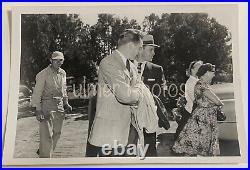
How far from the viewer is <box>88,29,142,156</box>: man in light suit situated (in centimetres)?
146

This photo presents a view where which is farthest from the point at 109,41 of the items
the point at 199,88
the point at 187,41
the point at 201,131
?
the point at 201,131

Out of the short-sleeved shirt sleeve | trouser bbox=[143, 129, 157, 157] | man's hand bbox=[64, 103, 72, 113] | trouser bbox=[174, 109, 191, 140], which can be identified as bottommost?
trouser bbox=[143, 129, 157, 157]

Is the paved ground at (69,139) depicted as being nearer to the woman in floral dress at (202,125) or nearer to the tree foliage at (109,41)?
the woman in floral dress at (202,125)

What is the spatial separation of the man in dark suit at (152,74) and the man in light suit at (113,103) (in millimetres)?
55

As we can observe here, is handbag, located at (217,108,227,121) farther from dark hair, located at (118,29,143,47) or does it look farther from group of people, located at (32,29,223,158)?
dark hair, located at (118,29,143,47)

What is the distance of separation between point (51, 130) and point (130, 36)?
20.9 inches

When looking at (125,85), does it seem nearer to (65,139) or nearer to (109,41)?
(109,41)

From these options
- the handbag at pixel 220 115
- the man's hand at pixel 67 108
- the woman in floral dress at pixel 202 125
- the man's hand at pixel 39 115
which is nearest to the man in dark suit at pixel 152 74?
the woman in floral dress at pixel 202 125

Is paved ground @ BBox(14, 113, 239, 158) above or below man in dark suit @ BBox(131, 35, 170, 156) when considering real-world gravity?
below

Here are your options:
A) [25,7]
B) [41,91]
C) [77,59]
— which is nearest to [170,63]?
[77,59]

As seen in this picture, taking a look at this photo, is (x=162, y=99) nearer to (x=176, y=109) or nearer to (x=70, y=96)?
(x=176, y=109)

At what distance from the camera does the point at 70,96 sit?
1.50 meters

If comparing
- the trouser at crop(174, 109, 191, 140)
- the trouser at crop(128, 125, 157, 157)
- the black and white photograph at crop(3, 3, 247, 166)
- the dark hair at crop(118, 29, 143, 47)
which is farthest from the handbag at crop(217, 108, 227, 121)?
the dark hair at crop(118, 29, 143, 47)

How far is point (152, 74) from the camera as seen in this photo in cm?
151
